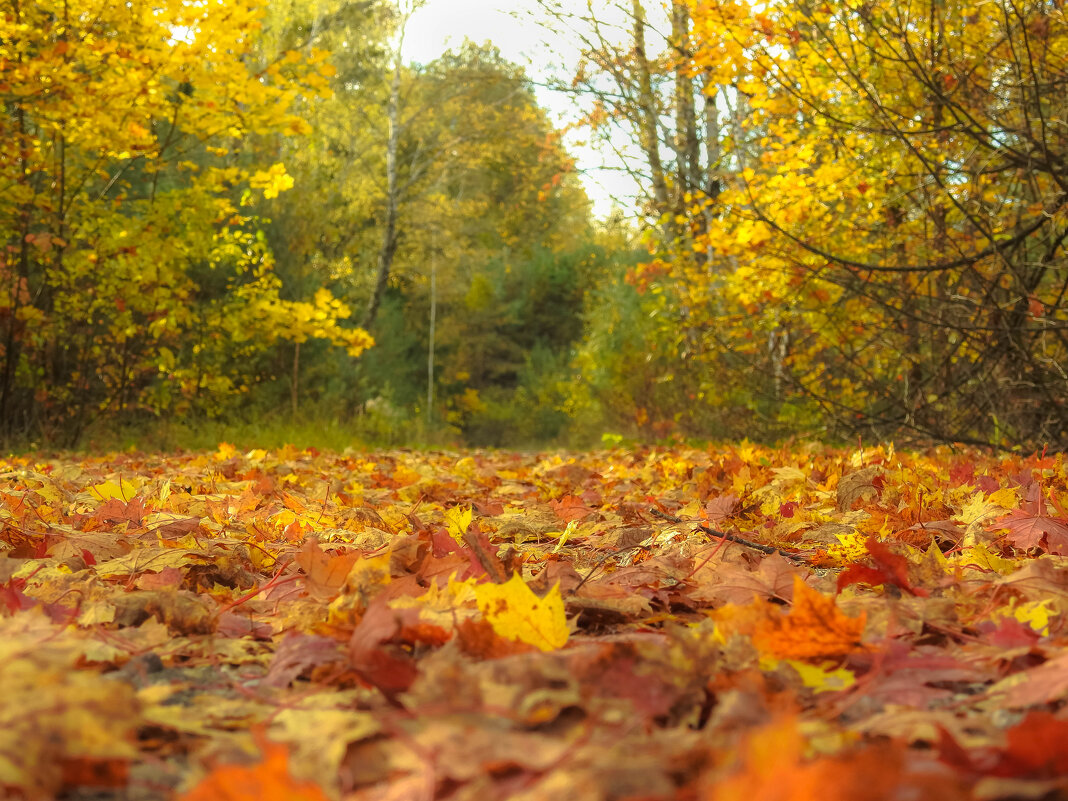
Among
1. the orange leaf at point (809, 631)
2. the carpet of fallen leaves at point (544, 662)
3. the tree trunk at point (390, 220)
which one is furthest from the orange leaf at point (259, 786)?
the tree trunk at point (390, 220)

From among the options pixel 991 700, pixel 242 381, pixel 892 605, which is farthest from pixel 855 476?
pixel 242 381

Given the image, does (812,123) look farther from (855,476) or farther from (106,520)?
(106,520)

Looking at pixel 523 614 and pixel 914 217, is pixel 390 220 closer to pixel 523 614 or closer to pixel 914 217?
pixel 914 217

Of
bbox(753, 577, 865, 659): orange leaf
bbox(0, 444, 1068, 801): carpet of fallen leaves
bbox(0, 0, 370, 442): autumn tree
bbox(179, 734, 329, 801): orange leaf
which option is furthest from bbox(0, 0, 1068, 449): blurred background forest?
bbox(179, 734, 329, 801): orange leaf

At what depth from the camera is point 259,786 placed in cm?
54

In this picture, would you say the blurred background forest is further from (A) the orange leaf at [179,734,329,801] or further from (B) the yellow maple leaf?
(A) the orange leaf at [179,734,329,801]

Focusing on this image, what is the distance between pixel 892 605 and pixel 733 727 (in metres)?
0.54

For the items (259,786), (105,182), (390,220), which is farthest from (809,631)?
(390,220)

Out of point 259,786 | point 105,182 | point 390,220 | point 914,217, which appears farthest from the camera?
point 390,220

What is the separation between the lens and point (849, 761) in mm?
568

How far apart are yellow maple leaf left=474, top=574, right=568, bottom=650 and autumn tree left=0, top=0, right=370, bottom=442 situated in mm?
6056

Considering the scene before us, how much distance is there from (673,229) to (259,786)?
854 cm

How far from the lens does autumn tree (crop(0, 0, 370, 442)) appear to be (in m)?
6.14

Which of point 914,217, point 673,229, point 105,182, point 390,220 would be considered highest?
point 390,220
